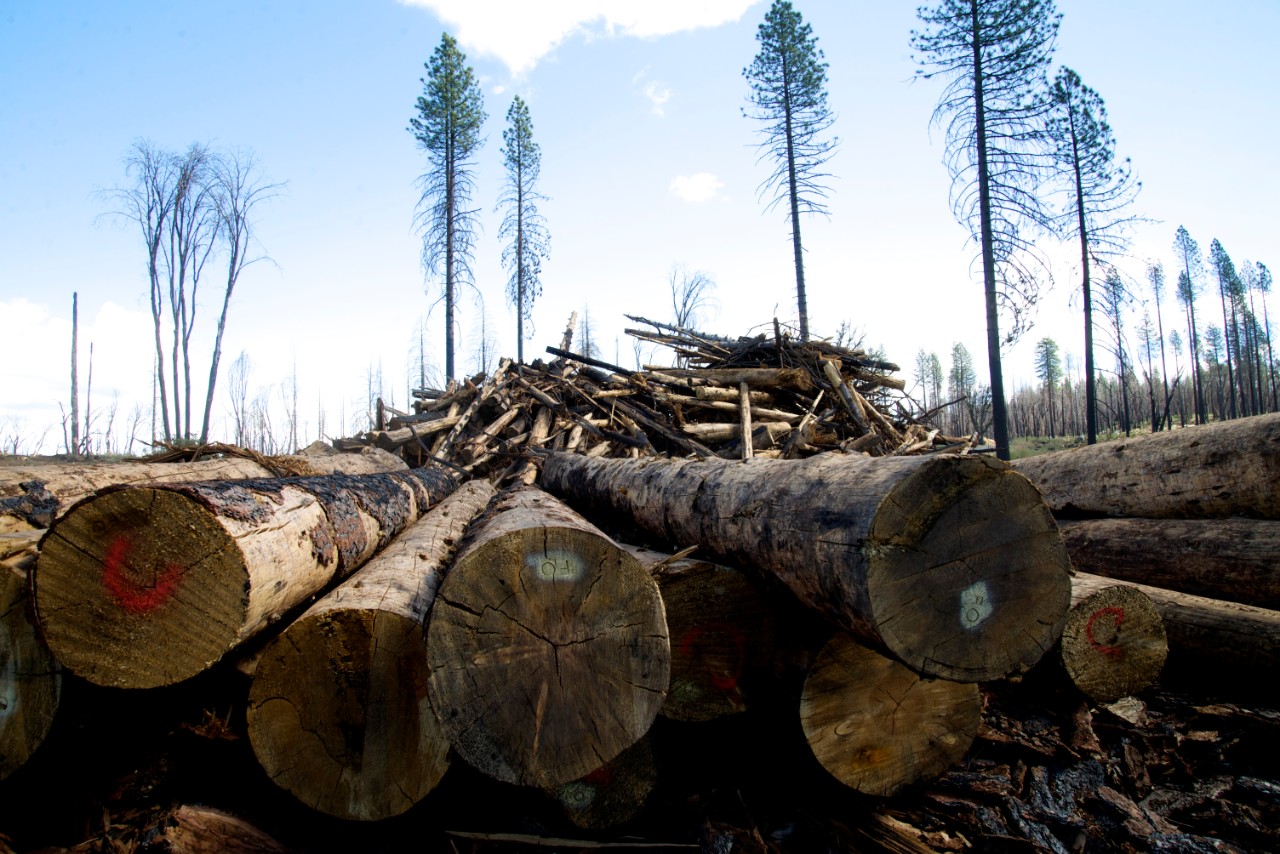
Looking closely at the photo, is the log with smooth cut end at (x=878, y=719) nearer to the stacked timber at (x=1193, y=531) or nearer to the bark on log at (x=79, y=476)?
the stacked timber at (x=1193, y=531)

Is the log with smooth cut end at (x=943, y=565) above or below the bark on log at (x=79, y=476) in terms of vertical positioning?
below

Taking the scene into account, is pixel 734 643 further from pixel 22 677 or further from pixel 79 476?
pixel 79 476

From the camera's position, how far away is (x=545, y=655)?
2.26 metres

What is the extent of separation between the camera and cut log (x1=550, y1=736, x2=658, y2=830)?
2.65 m

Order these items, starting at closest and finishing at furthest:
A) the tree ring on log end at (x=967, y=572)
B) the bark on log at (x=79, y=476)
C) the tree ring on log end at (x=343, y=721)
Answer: the tree ring on log end at (x=967, y=572) < the tree ring on log end at (x=343, y=721) < the bark on log at (x=79, y=476)

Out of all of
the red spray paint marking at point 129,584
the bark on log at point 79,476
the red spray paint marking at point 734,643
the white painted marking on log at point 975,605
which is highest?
the bark on log at point 79,476

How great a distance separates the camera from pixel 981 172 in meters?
15.7

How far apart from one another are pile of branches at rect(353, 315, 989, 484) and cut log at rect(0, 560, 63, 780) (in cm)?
584

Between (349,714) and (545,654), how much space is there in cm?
83

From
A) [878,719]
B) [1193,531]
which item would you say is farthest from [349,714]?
[1193,531]

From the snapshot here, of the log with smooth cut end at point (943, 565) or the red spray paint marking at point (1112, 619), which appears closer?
the log with smooth cut end at point (943, 565)

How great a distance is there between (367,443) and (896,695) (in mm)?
9417

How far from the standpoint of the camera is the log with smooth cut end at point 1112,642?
Result: 337cm

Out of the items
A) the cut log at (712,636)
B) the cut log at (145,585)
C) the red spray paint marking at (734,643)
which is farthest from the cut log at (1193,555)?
the cut log at (145,585)
